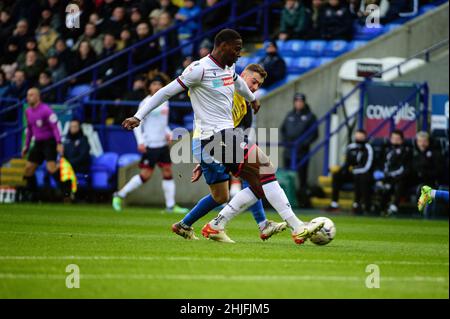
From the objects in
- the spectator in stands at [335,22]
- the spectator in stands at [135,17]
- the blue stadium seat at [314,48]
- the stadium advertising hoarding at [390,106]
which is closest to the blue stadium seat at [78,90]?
the spectator in stands at [135,17]

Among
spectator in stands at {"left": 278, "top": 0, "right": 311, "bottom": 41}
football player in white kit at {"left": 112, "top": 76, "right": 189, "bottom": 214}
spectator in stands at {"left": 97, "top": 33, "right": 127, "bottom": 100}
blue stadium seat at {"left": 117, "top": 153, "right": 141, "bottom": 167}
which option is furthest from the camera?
spectator in stands at {"left": 97, "top": 33, "right": 127, "bottom": 100}

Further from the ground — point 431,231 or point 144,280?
point 144,280

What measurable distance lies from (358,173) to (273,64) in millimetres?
4220

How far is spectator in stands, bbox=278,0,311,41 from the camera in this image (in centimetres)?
2631

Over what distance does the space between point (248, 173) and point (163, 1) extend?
16.7m

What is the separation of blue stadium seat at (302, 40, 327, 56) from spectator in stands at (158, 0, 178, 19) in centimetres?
398

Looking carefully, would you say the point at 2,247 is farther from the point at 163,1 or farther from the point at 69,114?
the point at 163,1

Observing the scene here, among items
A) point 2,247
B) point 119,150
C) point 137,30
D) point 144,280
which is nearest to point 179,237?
point 2,247

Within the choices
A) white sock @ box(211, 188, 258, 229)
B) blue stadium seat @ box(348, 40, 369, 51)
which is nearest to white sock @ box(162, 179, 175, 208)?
blue stadium seat @ box(348, 40, 369, 51)

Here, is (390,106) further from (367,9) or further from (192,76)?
(192,76)

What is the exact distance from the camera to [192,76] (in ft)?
40.3

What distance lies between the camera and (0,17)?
107 ft
